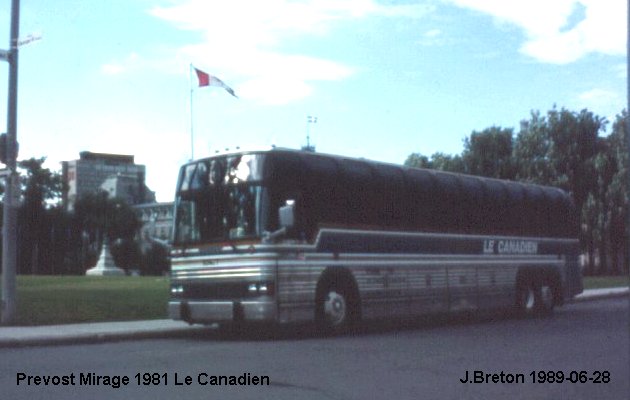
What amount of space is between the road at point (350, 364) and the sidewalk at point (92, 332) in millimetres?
465

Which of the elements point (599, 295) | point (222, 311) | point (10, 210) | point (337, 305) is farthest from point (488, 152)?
point (222, 311)

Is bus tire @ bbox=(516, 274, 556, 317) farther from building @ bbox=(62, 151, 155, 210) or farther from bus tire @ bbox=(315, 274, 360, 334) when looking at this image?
building @ bbox=(62, 151, 155, 210)

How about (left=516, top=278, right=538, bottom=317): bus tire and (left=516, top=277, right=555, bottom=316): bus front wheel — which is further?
(left=516, top=277, right=555, bottom=316): bus front wheel

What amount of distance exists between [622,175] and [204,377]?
5025 centimetres

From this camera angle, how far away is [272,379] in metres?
11.7

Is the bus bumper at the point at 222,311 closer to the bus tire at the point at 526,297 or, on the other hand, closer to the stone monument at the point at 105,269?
the bus tire at the point at 526,297

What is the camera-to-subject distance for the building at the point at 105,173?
18162 centimetres

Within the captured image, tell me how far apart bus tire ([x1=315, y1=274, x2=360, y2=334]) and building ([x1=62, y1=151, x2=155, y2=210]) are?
162 m

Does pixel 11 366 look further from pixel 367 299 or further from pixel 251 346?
pixel 367 299

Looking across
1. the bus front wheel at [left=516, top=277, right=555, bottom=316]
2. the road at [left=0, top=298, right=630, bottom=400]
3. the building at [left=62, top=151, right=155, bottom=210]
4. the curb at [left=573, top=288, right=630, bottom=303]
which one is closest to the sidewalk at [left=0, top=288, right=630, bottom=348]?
the road at [left=0, top=298, right=630, bottom=400]

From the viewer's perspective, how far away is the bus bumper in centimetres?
1739

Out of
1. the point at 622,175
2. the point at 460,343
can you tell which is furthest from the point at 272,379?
the point at 622,175

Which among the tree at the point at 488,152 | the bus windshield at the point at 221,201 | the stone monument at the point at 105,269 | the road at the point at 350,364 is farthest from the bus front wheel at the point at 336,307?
the stone monument at the point at 105,269

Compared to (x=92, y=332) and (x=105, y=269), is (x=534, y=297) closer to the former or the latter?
(x=92, y=332)
